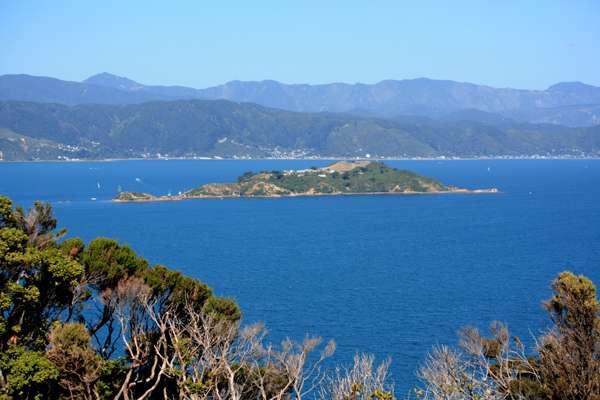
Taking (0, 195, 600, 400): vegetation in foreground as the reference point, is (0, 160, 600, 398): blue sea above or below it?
Result: below

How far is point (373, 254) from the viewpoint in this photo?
68750mm

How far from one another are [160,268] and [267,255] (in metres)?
45.1

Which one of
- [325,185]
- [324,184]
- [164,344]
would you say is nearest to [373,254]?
[164,344]

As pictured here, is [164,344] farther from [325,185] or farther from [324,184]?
[324,184]

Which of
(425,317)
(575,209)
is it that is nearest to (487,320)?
(425,317)

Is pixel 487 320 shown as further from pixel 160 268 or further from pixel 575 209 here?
pixel 575 209

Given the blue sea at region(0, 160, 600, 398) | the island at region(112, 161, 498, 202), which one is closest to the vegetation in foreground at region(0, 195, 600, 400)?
the blue sea at region(0, 160, 600, 398)

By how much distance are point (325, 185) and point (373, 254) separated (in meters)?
84.0

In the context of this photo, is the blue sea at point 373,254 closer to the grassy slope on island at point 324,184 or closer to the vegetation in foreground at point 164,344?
the vegetation in foreground at point 164,344

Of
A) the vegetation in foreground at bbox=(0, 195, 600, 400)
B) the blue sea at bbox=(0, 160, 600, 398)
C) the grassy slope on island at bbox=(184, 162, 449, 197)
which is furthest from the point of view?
the grassy slope on island at bbox=(184, 162, 449, 197)

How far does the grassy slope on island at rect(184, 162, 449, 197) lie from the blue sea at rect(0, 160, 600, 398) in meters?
8.86

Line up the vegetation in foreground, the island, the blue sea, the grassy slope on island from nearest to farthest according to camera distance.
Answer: the vegetation in foreground → the blue sea → the island → the grassy slope on island

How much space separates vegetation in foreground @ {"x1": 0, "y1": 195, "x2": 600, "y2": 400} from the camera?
16.9 metres

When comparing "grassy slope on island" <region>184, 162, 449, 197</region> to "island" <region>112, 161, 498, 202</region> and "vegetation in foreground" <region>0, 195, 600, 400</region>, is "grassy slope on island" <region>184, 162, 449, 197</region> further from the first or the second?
"vegetation in foreground" <region>0, 195, 600, 400</region>
